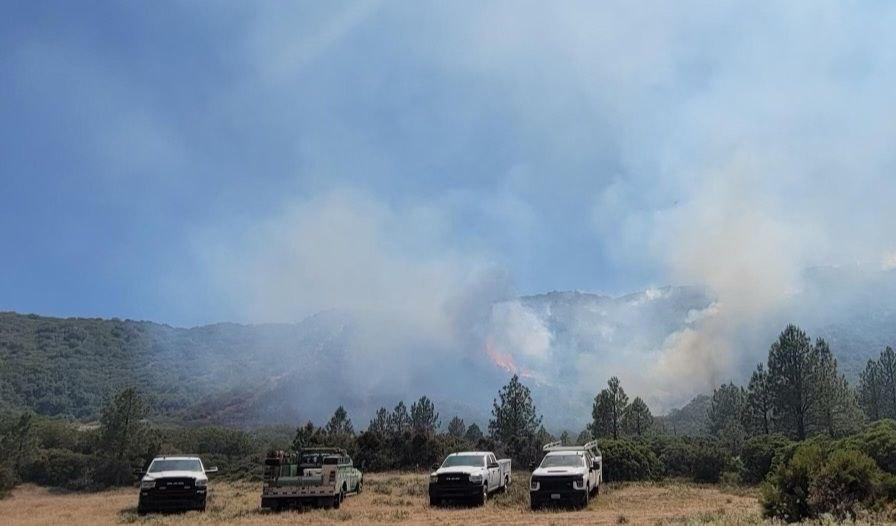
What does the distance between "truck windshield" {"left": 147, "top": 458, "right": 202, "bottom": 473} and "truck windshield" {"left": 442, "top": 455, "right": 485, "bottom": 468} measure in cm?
889

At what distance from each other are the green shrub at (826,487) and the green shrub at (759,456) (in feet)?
72.2

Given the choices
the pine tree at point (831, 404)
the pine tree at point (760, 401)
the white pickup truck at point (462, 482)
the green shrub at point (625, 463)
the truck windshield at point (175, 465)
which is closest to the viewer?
the white pickup truck at point (462, 482)

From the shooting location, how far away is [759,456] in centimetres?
3547

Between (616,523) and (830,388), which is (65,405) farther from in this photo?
(616,523)

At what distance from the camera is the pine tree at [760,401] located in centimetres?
6247

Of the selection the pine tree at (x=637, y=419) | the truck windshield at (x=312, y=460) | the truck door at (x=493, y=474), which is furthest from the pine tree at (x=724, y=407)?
the truck windshield at (x=312, y=460)

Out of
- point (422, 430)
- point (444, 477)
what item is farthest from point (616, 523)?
point (422, 430)

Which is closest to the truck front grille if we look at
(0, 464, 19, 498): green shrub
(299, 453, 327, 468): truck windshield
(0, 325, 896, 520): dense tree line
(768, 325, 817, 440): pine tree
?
(0, 325, 896, 520): dense tree line

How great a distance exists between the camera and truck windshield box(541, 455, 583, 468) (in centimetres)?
2075

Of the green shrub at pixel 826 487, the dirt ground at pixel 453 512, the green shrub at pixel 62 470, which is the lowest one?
the green shrub at pixel 62 470

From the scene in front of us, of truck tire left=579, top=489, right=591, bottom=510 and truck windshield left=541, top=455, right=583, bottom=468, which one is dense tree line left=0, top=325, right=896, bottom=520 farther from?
truck windshield left=541, top=455, right=583, bottom=468

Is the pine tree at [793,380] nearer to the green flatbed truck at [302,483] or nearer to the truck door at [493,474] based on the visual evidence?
the truck door at [493,474]

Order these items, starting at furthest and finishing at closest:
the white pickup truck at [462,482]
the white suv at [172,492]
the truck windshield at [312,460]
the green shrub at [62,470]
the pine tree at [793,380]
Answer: the pine tree at [793,380]
the green shrub at [62,470]
the truck windshield at [312,460]
the white pickup truck at [462,482]
the white suv at [172,492]

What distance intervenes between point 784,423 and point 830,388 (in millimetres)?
5551
